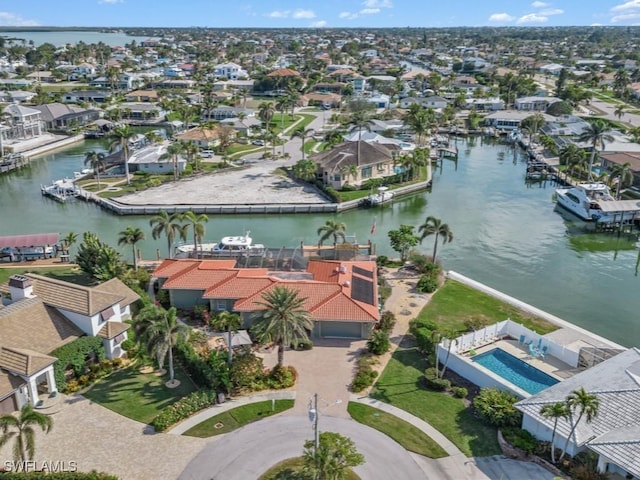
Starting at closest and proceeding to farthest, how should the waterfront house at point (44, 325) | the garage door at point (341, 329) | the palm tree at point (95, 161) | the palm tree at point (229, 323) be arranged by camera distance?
1. the waterfront house at point (44, 325)
2. the palm tree at point (229, 323)
3. the garage door at point (341, 329)
4. the palm tree at point (95, 161)

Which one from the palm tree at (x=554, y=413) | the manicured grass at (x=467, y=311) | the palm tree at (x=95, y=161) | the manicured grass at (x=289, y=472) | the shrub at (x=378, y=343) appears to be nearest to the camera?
the manicured grass at (x=289, y=472)

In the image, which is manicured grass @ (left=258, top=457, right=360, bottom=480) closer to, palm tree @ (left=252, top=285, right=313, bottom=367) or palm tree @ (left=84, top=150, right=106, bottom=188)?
palm tree @ (left=252, top=285, right=313, bottom=367)

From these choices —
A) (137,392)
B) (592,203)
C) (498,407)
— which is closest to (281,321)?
(137,392)

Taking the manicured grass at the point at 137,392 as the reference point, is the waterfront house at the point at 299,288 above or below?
above

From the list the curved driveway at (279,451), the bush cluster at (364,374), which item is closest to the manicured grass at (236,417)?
the curved driveway at (279,451)

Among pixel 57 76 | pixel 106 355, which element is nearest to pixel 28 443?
pixel 106 355

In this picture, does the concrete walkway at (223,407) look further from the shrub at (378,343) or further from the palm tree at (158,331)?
the shrub at (378,343)

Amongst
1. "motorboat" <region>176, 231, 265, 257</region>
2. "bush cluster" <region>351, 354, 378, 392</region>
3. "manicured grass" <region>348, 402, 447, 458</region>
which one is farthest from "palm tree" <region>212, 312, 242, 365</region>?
"motorboat" <region>176, 231, 265, 257</region>
